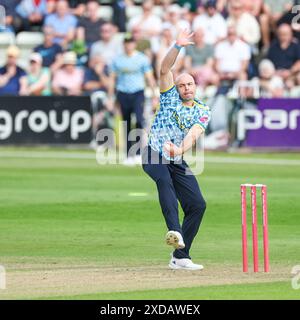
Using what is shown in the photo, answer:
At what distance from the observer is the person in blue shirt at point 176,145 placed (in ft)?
40.0

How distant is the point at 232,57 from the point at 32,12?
5349 mm

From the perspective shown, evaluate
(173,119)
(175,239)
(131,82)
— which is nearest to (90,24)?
(131,82)

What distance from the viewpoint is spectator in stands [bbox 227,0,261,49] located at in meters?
29.0

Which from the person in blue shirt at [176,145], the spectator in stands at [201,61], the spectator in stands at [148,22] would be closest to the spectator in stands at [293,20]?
the spectator in stands at [201,61]

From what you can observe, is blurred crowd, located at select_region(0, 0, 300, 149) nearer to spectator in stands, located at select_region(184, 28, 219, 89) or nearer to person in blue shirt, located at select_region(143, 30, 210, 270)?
spectator in stands, located at select_region(184, 28, 219, 89)

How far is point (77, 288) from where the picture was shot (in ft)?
36.2

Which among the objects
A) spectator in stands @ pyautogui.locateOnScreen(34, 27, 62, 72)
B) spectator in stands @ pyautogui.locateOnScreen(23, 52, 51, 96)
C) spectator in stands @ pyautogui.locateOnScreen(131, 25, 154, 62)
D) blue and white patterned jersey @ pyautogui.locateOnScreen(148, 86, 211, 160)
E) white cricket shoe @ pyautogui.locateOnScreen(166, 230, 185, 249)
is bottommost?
spectator in stands @ pyautogui.locateOnScreen(23, 52, 51, 96)

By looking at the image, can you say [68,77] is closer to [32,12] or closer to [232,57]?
[32,12]

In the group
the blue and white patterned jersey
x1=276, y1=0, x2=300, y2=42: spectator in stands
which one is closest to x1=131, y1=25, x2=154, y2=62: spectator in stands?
x1=276, y1=0, x2=300, y2=42: spectator in stands

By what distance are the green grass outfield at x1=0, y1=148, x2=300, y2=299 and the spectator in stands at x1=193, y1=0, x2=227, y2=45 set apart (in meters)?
5.02

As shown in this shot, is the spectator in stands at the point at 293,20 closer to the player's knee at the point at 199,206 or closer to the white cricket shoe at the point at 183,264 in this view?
the player's knee at the point at 199,206

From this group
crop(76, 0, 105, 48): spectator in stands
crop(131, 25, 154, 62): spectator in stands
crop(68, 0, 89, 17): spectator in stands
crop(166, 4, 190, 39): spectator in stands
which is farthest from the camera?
crop(68, 0, 89, 17): spectator in stands
